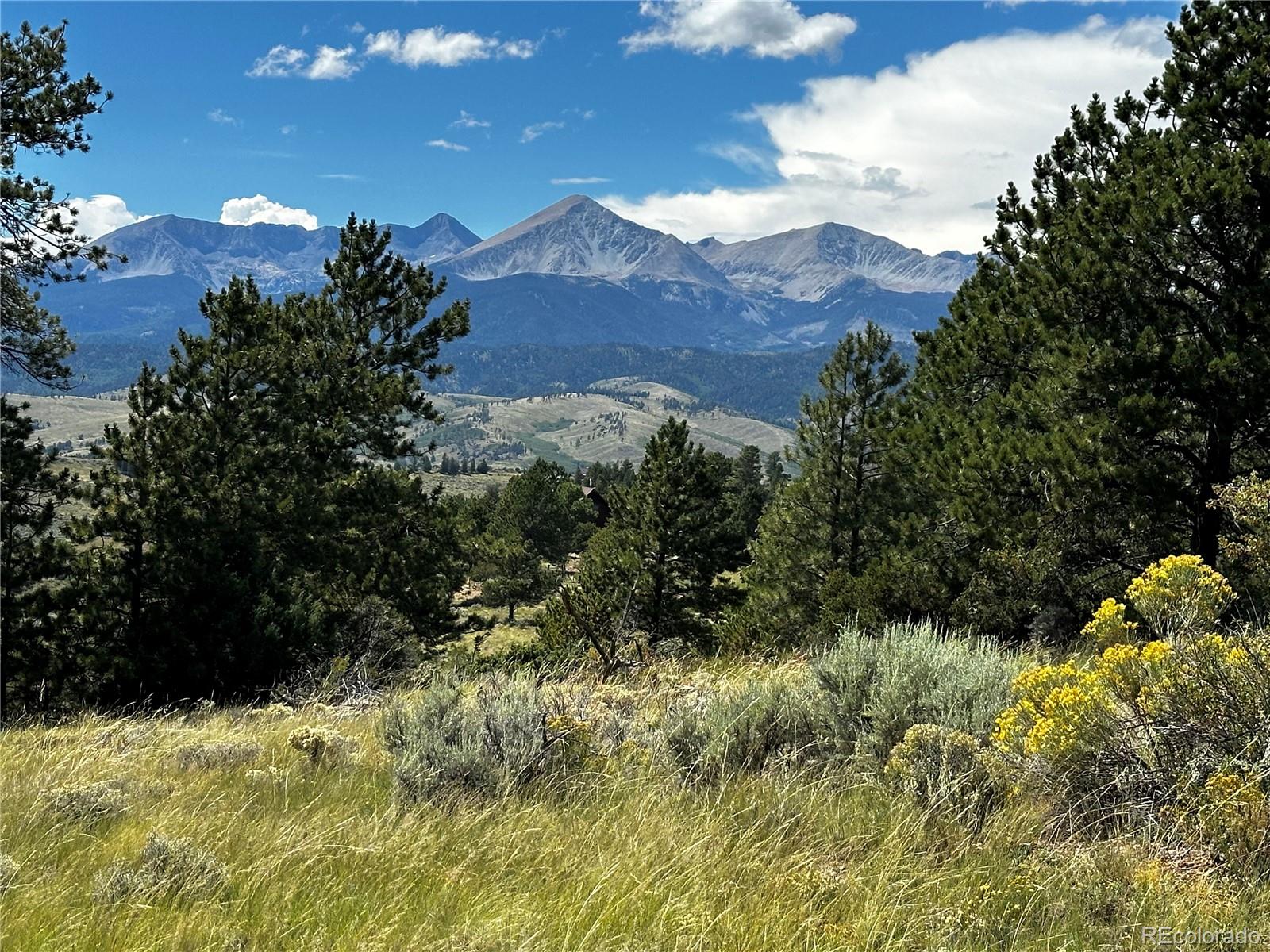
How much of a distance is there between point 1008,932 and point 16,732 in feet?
28.1

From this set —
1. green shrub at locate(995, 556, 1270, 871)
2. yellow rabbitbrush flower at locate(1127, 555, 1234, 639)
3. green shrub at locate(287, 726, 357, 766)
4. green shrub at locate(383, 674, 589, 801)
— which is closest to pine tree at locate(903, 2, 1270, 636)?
yellow rabbitbrush flower at locate(1127, 555, 1234, 639)

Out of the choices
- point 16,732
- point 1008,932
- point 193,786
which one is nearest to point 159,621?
point 16,732

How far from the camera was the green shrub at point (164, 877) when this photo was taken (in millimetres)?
2900

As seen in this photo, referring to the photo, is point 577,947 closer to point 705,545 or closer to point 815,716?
point 815,716

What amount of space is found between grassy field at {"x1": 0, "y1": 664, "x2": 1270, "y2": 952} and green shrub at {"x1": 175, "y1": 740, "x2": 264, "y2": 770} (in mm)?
537

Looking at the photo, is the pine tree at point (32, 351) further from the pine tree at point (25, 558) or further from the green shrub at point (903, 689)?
the green shrub at point (903, 689)

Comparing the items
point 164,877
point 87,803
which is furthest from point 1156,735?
point 87,803

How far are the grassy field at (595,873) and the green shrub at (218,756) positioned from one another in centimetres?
54

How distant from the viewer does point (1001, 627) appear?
13.1 metres

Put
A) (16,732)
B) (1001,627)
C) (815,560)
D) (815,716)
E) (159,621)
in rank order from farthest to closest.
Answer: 1. (815,560)
2. (159,621)
3. (1001,627)
4. (16,732)
5. (815,716)

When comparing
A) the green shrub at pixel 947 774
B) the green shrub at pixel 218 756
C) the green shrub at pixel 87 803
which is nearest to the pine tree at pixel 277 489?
the green shrub at pixel 218 756

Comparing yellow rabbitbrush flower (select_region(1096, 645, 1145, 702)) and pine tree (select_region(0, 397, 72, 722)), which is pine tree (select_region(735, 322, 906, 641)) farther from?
yellow rabbitbrush flower (select_region(1096, 645, 1145, 702))

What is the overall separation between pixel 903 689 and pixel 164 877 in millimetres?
3839

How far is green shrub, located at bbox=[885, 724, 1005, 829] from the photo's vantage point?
355 centimetres
